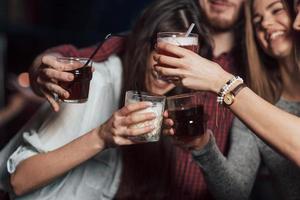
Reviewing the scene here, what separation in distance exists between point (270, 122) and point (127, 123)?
236mm

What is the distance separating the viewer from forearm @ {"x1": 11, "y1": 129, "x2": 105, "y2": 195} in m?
0.87

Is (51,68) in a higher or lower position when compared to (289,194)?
higher

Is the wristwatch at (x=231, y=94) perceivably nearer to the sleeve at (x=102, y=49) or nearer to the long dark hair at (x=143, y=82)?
the long dark hair at (x=143, y=82)

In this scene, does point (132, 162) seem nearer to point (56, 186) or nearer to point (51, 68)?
point (56, 186)

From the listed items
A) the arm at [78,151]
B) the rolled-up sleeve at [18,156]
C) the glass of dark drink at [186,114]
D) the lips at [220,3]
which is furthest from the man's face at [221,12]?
the rolled-up sleeve at [18,156]

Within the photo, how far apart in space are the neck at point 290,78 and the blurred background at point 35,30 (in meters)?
0.41

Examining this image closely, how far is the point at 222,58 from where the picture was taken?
0.97m

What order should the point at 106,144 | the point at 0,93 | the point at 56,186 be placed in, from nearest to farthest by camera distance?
the point at 106,144 → the point at 56,186 → the point at 0,93

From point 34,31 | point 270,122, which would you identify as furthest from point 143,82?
point 34,31

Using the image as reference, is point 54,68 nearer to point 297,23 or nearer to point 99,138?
point 99,138

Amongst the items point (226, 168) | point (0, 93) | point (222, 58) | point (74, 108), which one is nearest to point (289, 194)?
point (226, 168)

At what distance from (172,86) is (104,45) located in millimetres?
208

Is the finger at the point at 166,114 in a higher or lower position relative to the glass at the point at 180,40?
lower

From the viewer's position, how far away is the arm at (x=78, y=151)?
788 mm
